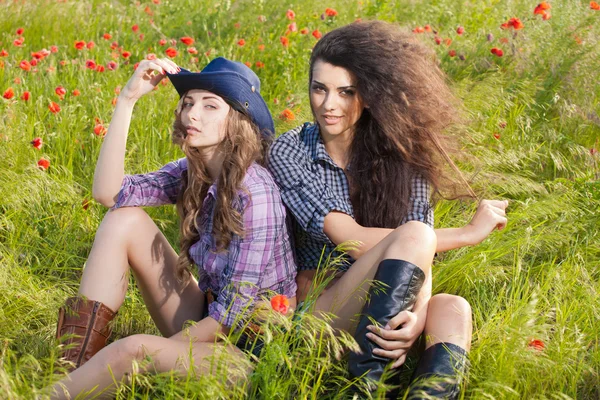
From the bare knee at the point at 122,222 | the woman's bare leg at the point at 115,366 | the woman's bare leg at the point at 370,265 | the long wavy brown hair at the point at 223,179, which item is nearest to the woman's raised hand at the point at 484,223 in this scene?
the woman's bare leg at the point at 370,265

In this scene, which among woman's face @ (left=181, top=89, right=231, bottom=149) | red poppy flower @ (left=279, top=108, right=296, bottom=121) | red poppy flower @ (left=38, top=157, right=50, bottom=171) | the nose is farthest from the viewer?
red poppy flower @ (left=279, top=108, right=296, bottom=121)

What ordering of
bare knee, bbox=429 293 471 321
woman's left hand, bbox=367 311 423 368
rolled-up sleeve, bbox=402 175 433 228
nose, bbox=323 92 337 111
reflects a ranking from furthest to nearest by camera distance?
rolled-up sleeve, bbox=402 175 433 228, nose, bbox=323 92 337 111, bare knee, bbox=429 293 471 321, woman's left hand, bbox=367 311 423 368

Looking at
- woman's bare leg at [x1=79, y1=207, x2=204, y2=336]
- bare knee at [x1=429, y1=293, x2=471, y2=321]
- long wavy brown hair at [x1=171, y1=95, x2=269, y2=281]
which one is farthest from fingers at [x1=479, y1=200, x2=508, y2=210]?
woman's bare leg at [x1=79, y1=207, x2=204, y2=336]

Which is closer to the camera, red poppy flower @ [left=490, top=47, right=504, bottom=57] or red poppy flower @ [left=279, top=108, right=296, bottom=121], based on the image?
red poppy flower @ [left=279, top=108, right=296, bottom=121]

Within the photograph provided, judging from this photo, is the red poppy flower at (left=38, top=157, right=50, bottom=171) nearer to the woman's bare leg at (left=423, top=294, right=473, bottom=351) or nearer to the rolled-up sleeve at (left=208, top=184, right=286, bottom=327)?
the rolled-up sleeve at (left=208, top=184, right=286, bottom=327)

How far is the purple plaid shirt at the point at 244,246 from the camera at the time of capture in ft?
8.14

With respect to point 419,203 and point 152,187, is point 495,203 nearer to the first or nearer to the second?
point 419,203

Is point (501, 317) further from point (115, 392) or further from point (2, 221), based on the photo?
point (2, 221)

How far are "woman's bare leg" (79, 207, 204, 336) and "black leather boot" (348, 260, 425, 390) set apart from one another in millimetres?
733

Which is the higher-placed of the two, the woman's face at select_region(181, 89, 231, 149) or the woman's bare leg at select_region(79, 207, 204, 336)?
the woman's face at select_region(181, 89, 231, 149)

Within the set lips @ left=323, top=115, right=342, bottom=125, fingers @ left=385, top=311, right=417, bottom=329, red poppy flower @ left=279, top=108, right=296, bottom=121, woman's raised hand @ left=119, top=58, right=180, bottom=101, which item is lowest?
fingers @ left=385, top=311, right=417, bottom=329

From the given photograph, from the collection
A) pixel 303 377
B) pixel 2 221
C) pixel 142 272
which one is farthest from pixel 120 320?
pixel 303 377

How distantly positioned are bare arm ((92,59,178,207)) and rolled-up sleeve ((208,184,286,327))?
1.57ft

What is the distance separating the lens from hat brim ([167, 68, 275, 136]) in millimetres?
2600
